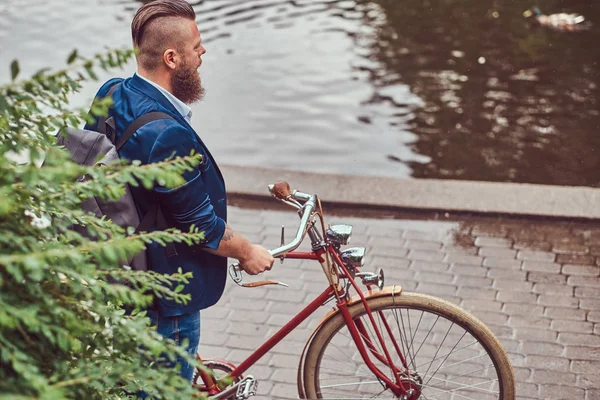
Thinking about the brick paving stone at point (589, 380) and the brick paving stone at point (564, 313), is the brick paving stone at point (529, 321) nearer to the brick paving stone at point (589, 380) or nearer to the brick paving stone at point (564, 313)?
the brick paving stone at point (564, 313)

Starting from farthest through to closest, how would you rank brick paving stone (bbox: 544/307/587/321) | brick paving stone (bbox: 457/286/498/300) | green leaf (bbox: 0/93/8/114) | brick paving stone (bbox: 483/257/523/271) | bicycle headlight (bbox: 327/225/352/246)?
1. brick paving stone (bbox: 483/257/523/271)
2. brick paving stone (bbox: 457/286/498/300)
3. brick paving stone (bbox: 544/307/587/321)
4. bicycle headlight (bbox: 327/225/352/246)
5. green leaf (bbox: 0/93/8/114)

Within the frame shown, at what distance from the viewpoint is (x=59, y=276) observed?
7.16 feet

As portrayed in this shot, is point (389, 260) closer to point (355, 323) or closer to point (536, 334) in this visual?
point (536, 334)

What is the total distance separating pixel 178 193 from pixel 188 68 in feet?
1.75

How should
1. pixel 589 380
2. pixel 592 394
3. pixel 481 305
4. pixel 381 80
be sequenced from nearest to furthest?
1. pixel 592 394
2. pixel 589 380
3. pixel 481 305
4. pixel 381 80

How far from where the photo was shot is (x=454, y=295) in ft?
18.5

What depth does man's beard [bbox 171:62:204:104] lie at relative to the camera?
3.52 m

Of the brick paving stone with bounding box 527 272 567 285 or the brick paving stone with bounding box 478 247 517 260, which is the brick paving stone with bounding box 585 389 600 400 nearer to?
the brick paving stone with bounding box 527 272 567 285

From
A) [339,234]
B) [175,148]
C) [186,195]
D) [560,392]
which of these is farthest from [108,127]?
[560,392]

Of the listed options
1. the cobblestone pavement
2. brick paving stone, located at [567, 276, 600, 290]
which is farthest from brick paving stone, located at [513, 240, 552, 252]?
brick paving stone, located at [567, 276, 600, 290]

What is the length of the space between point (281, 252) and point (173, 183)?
→ 139 centimetres

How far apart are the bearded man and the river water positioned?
15.9ft

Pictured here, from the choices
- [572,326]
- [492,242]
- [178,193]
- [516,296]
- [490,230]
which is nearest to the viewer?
[178,193]

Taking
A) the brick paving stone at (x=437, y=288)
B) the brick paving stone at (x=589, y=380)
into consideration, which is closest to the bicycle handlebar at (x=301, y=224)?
the brick paving stone at (x=589, y=380)
